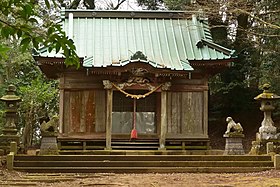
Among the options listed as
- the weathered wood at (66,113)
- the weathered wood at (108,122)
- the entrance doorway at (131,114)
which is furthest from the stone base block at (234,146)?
the weathered wood at (66,113)

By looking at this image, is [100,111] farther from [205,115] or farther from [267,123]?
[267,123]

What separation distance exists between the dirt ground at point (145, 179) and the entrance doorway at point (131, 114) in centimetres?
543

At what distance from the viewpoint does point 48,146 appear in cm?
1217

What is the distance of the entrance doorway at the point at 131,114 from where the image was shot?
15945 mm

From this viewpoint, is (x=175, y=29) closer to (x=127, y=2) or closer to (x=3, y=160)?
(x=3, y=160)

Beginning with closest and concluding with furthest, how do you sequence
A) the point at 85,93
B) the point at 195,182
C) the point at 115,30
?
the point at 195,182 → the point at 85,93 → the point at 115,30

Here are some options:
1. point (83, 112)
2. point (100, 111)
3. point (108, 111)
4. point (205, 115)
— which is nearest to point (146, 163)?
point (108, 111)

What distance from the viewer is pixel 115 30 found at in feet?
56.3

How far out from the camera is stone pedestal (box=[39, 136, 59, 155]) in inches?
476

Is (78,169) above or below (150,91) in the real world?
below

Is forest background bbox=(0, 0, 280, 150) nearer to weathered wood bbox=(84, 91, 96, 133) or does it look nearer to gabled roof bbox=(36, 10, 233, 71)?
gabled roof bbox=(36, 10, 233, 71)

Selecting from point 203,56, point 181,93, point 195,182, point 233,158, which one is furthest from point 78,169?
point 203,56

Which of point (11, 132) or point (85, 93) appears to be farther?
point (85, 93)

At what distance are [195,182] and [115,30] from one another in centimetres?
961
